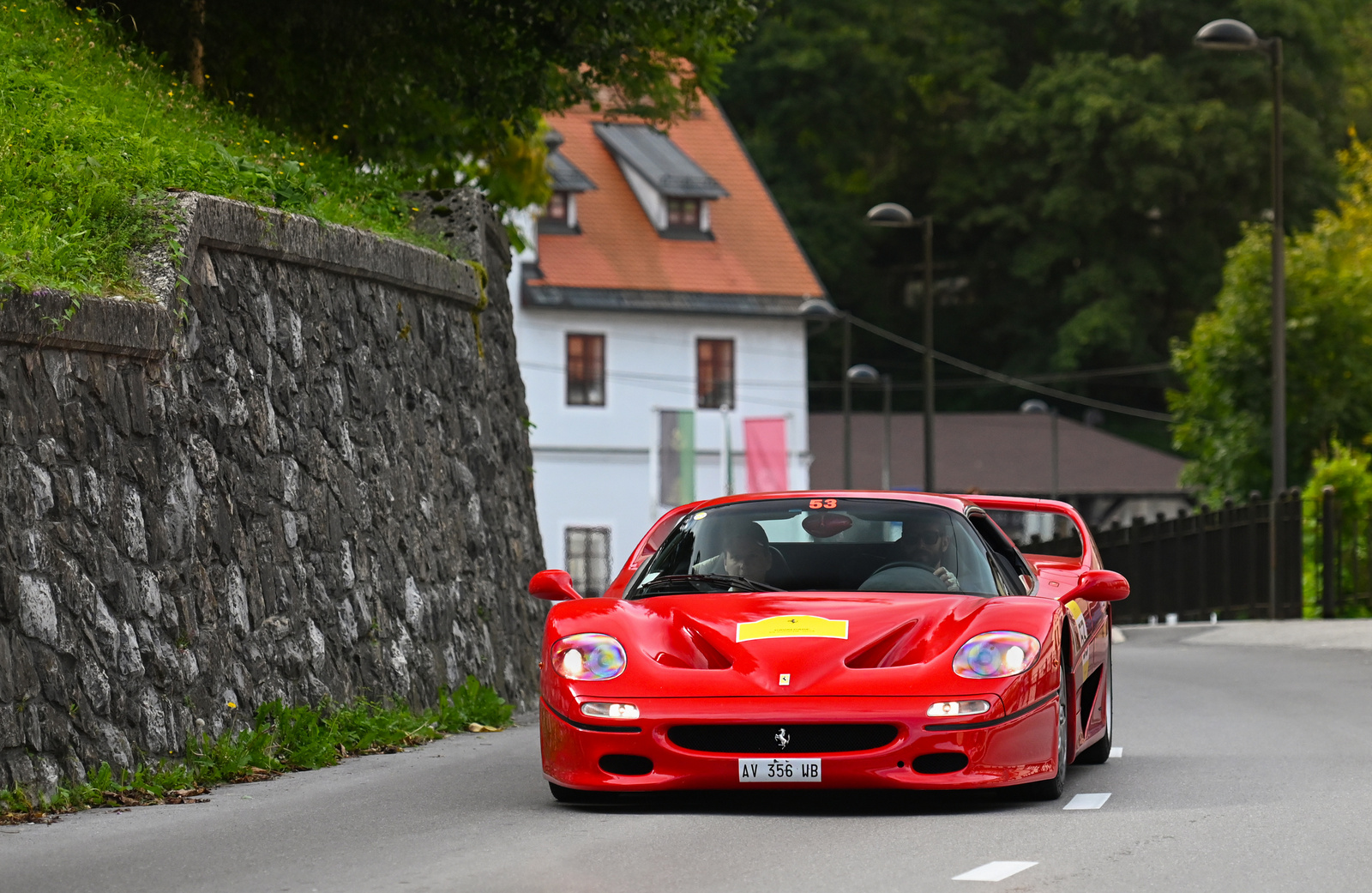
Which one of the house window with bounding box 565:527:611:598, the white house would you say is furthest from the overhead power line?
the house window with bounding box 565:527:611:598

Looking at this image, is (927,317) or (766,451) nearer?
(927,317)

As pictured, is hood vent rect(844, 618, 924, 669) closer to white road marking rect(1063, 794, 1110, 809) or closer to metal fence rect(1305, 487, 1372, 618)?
white road marking rect(1063, 794, 1110, 809)

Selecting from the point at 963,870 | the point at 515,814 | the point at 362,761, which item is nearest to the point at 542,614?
the point at 362,761

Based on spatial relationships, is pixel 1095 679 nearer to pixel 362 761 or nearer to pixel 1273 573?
pixel 362 761

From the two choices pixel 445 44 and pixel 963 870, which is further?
pixel 445 44

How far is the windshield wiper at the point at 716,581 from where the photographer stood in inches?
354

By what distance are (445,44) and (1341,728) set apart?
9878 millimetres

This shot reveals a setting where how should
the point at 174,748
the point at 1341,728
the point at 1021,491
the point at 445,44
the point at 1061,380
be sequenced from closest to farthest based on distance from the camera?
the point at 174,748 < the point at 1341,728 < the point at 445,44 < the point at 1021,491 < the point at 1061,380

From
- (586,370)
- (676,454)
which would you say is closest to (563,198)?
(586,370)

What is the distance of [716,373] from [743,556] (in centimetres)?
4614

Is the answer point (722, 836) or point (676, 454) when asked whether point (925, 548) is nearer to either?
point (722, 836)

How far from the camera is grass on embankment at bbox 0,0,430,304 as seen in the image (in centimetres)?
1051

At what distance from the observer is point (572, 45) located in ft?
61.2

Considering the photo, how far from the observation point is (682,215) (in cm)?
5612
